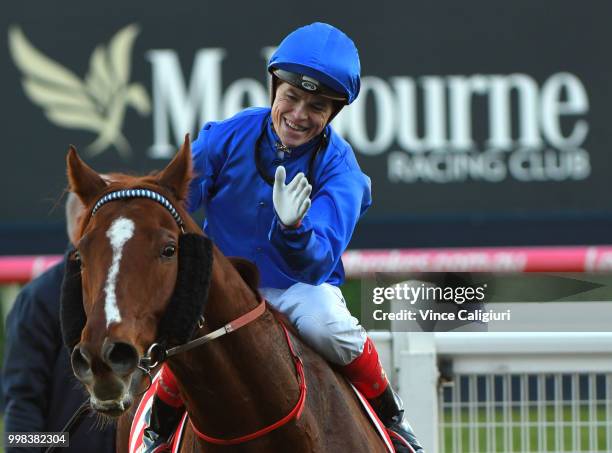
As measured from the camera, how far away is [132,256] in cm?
252

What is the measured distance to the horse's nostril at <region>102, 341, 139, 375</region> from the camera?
2.41m

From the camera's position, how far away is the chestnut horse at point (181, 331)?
97.0 inches

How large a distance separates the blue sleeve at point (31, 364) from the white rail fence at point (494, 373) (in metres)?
1.17

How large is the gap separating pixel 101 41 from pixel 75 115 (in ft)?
1.59

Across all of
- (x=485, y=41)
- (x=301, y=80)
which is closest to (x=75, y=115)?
(x=485, y=41)

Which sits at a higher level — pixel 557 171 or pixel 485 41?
pixel 485 41

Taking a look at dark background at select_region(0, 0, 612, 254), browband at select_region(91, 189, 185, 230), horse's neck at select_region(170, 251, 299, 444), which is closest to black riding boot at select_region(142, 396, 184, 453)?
horse's neck at select_region(170, 251, 299, 444)

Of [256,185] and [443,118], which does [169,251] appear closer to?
[256,185]

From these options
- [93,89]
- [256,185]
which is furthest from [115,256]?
[93,89]

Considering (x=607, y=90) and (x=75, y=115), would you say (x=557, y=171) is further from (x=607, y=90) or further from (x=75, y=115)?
(x=75, y=115)

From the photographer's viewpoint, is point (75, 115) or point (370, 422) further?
point (75, 115)

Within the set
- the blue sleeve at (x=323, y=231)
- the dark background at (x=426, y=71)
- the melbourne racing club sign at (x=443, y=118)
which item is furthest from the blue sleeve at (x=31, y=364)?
the melbourne racing club sign at (x=443, y=118)

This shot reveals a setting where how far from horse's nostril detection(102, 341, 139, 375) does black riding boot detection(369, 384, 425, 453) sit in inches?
44.1

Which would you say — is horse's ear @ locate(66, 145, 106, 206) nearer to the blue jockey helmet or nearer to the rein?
the rein
